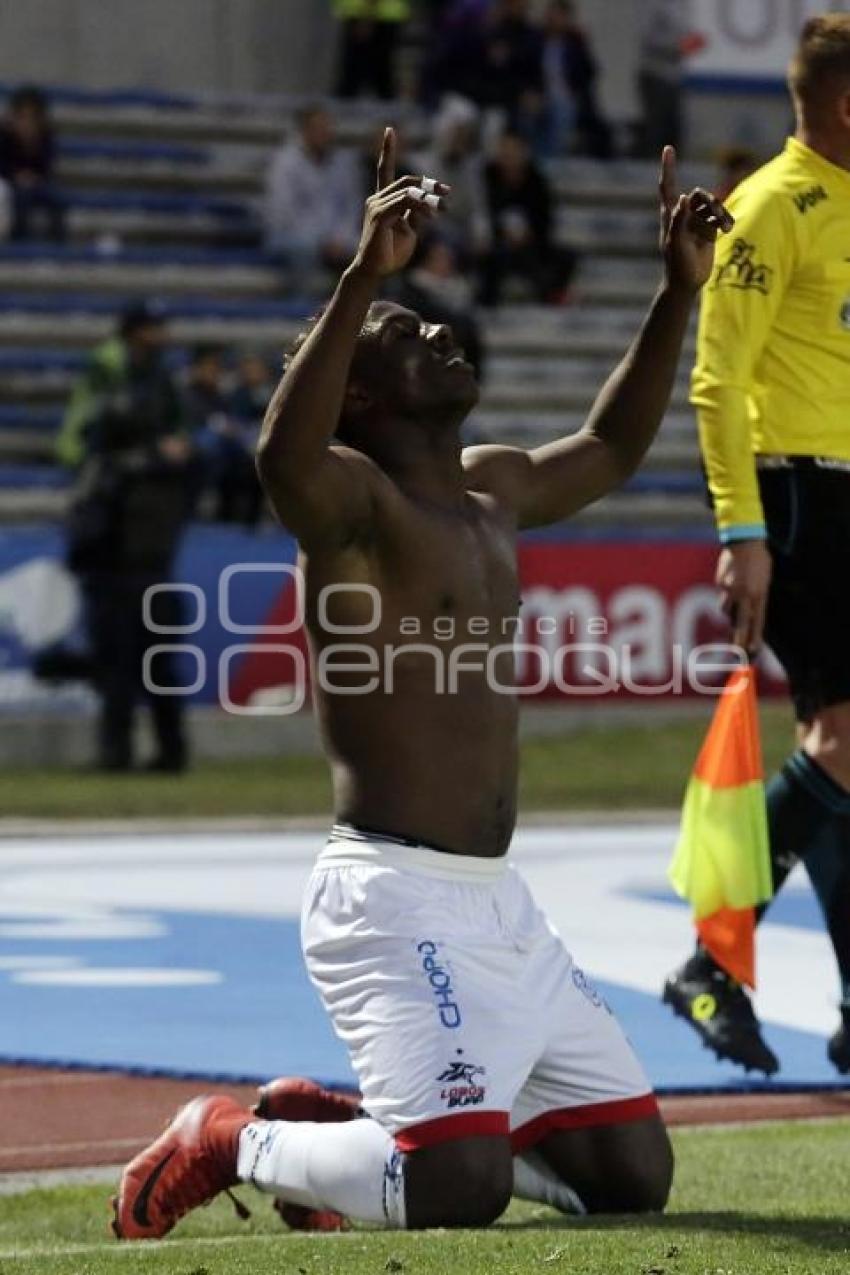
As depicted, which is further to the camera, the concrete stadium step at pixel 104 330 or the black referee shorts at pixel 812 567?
the concrete stadium step at pixel 104 330

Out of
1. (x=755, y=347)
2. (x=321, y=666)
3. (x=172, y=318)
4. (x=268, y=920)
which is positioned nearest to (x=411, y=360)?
(x=321, y=666)

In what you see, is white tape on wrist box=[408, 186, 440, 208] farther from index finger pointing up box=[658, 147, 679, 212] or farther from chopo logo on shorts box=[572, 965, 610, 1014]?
chopo logo on shorts box=[572, 965, 610, 1014]

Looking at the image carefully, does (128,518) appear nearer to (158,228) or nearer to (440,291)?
(440,291)

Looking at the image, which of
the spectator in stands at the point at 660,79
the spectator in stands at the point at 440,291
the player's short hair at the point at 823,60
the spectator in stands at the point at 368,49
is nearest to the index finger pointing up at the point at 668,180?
the player's short hair at the point at 823,60

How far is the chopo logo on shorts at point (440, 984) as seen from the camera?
5188mm

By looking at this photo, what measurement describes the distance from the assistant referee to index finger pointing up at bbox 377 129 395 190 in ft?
5.55

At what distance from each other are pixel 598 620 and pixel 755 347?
10.1 metres

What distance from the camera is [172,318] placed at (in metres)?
20.0

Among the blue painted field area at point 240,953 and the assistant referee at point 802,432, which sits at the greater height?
the assistant referee at point 802,432

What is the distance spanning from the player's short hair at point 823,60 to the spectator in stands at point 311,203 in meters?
13.4

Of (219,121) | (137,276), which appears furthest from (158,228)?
(219,121)

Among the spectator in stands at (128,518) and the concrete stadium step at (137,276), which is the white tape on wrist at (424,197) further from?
the concrete stadium step at (137,276)

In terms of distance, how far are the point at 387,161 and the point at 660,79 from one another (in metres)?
19.4

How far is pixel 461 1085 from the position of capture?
5168 millimetres
